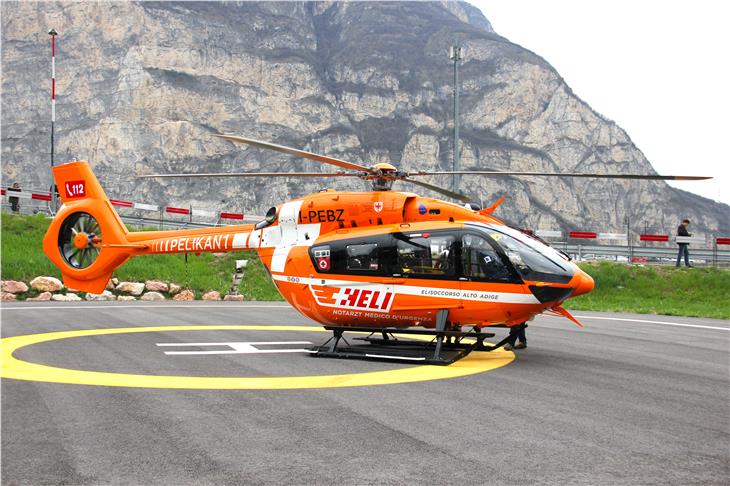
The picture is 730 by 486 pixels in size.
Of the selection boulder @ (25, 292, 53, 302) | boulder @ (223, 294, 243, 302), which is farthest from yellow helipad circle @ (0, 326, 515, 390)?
boulder @ (223, 294, 243, 302)

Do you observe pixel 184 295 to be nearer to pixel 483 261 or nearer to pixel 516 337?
pixel 516 337

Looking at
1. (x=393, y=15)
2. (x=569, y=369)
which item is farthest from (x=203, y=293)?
(x=393, y=15)

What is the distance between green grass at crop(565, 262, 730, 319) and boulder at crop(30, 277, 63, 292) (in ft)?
57.2

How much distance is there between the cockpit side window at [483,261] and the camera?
967 cm

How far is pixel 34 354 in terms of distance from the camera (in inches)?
383

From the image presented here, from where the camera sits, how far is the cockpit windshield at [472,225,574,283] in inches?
376

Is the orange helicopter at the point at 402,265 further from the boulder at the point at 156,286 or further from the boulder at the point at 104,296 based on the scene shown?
the boulder at the point at 156,286

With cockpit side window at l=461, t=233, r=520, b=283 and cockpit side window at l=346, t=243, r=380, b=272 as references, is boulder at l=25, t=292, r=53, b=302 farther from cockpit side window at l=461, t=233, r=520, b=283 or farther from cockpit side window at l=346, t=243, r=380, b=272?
cockpit side window at l=461, t=233, r=520, b=283

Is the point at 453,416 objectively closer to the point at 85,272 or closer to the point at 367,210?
the point at 367,210

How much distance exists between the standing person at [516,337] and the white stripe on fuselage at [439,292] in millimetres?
869

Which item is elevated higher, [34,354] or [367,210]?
[367,210]

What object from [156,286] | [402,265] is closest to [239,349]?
[402,265]

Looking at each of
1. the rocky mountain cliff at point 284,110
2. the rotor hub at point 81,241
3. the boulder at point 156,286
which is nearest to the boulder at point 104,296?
the boulder at point 156,286

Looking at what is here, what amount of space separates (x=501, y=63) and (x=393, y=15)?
39.2 m
